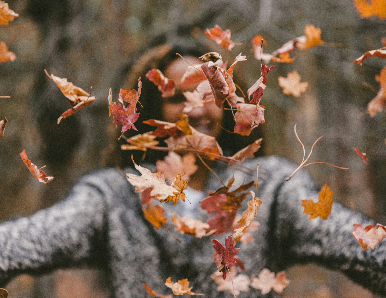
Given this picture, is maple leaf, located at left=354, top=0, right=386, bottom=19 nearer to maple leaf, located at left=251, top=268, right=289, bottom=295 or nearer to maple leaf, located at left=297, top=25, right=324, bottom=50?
maple leaf, located at left=297, top=25, right=324, bottom=50

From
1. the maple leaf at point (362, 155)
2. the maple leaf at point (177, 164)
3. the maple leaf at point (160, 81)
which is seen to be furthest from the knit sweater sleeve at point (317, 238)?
the maple leaf at point (160, 81)

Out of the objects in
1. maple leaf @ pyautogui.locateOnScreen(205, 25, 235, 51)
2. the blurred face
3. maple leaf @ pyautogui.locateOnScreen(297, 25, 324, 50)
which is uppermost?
maple leaf @ pyautogui.locateOnScreen(205, 25, 235, 51)

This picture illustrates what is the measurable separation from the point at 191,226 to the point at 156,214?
0.28ft

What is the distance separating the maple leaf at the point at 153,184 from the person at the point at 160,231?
268 mm

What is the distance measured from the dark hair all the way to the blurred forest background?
2 cm

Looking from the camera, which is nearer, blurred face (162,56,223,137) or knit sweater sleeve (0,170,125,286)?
knit sweater sleeve (0,170,125,286)

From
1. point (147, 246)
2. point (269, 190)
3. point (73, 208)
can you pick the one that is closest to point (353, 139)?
point (269, 190)

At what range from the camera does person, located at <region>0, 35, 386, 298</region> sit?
571 mm

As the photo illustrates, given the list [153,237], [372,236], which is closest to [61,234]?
[153,237]

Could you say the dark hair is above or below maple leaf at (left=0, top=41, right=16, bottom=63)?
below

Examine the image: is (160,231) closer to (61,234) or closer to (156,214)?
(156,214)

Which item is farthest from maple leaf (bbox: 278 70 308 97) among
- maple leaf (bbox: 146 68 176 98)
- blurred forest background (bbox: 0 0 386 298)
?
maple leaf (bbox: 146 68 176 98)

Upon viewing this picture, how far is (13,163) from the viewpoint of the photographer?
58cm

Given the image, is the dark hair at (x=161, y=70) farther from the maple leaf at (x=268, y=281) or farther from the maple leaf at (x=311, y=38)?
the maple leaf at (x=268, y=281)
